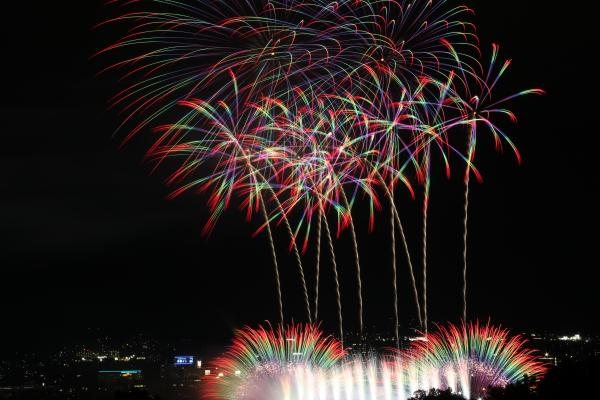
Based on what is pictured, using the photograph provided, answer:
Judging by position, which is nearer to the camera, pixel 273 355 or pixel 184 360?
pixel 273 355

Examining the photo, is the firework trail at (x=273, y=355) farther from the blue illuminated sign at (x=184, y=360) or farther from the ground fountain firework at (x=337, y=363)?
the blue illuminated sign at (x=184, y=360)

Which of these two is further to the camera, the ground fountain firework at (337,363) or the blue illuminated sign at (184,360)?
the blue illuminated sign at (184,360)

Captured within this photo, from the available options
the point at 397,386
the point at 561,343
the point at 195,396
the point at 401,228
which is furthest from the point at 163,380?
the point at 401,228

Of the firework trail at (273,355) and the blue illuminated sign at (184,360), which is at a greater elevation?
the blue illuminated sign at (184,360)

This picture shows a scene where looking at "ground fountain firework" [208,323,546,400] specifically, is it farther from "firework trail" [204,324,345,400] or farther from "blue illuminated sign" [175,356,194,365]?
"blue illuminated sign" [175,356,194,365]

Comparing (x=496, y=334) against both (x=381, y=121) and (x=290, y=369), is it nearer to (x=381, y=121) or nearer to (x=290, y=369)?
(x=290, y=369)

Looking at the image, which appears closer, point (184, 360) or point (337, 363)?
point (337, 363)

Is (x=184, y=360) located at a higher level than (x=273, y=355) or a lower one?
higher

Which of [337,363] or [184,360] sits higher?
[184,360]

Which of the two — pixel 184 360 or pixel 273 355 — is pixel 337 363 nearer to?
pixel 273 355

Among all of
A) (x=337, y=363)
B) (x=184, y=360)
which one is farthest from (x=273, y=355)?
(x=184, y=360)

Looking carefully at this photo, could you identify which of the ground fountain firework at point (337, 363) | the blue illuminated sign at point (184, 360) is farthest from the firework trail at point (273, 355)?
the blue illuminated sign at point (184, 360)
